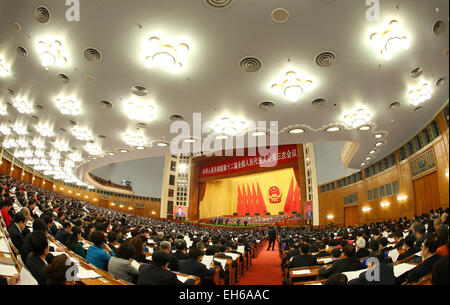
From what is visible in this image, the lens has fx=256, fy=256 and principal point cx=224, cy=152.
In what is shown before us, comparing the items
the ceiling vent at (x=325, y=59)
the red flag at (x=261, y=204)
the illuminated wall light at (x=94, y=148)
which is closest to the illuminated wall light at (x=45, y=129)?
the illuminated wall light at (x=94, y=148)

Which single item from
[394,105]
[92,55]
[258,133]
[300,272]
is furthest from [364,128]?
[92,55]

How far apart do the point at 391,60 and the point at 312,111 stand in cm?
258

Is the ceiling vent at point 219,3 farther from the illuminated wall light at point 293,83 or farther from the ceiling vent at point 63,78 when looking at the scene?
the ceiling vent at point 63,78

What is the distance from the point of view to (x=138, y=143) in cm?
1077

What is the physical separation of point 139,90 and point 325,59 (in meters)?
4.69

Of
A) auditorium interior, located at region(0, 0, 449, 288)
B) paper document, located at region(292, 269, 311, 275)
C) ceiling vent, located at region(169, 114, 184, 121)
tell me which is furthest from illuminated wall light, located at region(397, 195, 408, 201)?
ceiling vent, located at region(169, 114, 184, 121)

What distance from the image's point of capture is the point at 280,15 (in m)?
4.30

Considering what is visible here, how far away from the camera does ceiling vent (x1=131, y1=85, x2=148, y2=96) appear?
6771mm

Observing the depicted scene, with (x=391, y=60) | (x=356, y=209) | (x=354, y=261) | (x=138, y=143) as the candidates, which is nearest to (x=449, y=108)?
(x=354, y=261)

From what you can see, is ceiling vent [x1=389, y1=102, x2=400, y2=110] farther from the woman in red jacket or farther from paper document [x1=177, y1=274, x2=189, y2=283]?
the woman in red jacket

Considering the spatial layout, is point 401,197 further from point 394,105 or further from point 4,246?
point 4,246

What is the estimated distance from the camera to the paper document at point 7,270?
6.55 feet

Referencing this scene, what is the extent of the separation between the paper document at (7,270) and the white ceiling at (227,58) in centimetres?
399
